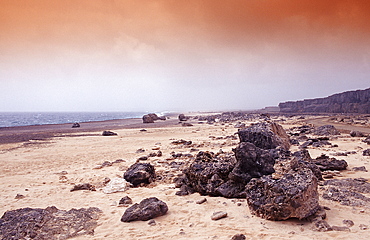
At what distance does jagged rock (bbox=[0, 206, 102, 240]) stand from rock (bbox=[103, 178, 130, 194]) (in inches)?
65.1

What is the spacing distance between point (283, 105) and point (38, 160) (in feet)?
389

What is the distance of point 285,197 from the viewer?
15.7 feet

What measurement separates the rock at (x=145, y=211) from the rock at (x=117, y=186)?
7.15 feet

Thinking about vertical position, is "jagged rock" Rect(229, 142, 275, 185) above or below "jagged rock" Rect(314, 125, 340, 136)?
above

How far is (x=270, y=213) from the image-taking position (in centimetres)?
495

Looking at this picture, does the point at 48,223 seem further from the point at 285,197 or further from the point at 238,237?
the point at 285,197

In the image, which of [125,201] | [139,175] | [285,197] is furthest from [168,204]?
[285,197]

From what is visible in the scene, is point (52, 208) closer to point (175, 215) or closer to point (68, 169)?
point (175, 215)

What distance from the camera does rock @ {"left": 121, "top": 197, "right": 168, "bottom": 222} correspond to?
5305 millimetres

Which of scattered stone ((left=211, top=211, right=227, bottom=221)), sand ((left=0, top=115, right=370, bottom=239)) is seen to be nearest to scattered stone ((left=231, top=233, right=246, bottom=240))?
sand ((left=0, top=115, right=370, bottom=239))

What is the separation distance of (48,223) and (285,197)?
5433mm

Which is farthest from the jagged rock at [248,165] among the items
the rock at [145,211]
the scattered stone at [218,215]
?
the rock at [145,211]

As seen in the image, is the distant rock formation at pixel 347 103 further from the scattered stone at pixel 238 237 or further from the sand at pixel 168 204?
the scattered stone at pixel 238 237

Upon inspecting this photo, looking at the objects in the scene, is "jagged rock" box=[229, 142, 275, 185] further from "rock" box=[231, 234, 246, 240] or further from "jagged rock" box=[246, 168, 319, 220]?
"rock" box=[231, 234, 246, 240]
